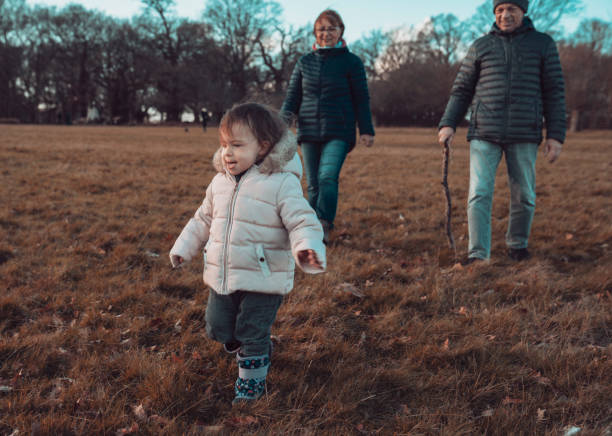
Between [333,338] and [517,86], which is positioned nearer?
[333,338]

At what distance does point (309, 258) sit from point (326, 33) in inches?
119

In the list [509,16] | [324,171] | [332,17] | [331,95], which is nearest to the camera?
[509,16]

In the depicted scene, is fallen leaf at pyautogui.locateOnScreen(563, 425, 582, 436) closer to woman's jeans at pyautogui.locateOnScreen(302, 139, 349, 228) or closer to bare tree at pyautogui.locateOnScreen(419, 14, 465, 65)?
woman's jeans at pyautogui.locateOnScreen(302, 139, 349, 228)

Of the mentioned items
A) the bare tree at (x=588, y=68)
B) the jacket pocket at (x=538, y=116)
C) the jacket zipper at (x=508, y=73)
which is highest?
the bare tree at (x=588, y=68)

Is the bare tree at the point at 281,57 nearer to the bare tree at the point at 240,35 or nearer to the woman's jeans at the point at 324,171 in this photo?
the bare tree at the point at 240,35

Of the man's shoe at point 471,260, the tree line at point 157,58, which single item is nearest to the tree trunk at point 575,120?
the tree line at point 157,58

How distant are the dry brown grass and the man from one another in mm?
522

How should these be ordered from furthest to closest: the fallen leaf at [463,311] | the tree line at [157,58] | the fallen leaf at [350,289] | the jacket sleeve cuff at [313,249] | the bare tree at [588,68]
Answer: the tree line at [157,58], the bare tree at [588,68], the fallen leaf at [350,289], the fallen leaf at [463,311], the jacket sleeve cuff at [313,249]

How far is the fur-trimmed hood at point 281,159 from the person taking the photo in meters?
2.12

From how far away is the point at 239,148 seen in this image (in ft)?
6.98

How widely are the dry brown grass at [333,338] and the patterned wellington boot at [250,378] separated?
0.24 feet

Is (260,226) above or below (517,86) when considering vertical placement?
below

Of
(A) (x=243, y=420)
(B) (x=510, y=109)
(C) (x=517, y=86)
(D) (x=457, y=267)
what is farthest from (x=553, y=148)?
(A) (x=243, y=420)

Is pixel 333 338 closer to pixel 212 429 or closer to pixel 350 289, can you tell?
pixel 350 289
